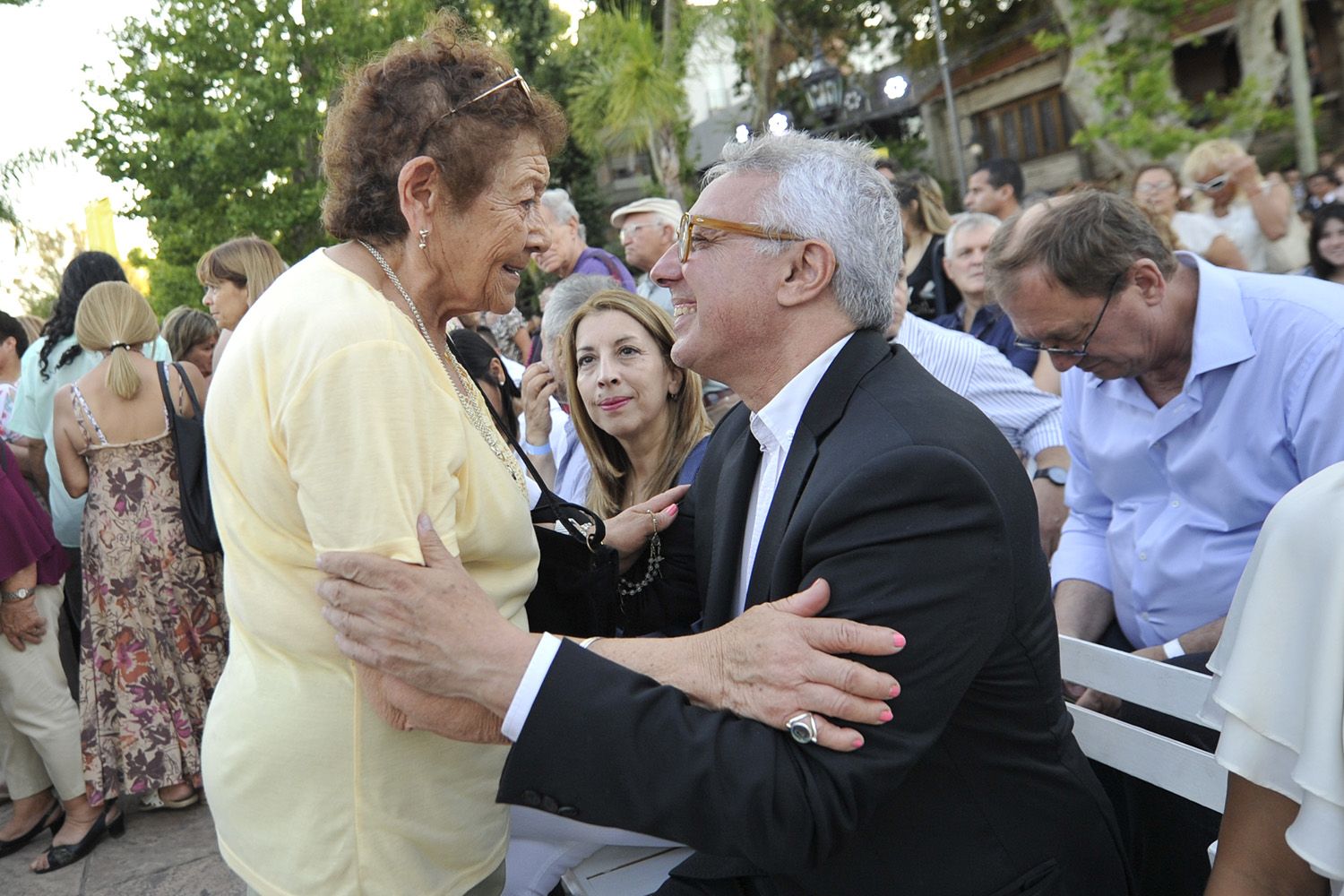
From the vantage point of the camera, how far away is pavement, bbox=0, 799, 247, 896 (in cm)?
410

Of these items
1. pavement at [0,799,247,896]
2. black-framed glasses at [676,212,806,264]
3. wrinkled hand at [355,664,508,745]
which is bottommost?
pavement at [0,799,247,896]

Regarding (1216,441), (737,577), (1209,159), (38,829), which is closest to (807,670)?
(737,577)

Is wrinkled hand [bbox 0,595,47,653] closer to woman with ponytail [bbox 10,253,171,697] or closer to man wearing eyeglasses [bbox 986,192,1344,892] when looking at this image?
woman with ponytail [bbox 10,253,171,697]

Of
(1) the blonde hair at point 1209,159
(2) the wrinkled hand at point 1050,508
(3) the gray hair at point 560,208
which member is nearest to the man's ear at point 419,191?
(2) the wrinkled hand at point 1050,508

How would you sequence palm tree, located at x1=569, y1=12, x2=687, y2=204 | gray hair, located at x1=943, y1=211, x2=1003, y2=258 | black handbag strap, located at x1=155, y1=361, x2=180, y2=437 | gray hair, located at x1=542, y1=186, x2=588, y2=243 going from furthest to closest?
1. palm tree, located at x1=569, y1=12, x2=687, y2=204
2. gray hair, located at x1=542, y1=186, x2=588, y2=243
3. gray hair, located at x1=943, y1=211, x2=1003, y2=258
4. black handbag strap, located at x1=155, y1=361, x2=180, y2=437

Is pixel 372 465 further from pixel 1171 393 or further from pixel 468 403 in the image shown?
pixel 1171 393

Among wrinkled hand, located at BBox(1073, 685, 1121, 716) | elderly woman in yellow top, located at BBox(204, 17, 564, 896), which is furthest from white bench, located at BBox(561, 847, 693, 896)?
wrinkled hand, located at BBox(1073, 685, 1121, 716)

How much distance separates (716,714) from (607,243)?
24.8 metres

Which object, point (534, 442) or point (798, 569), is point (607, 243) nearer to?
point (534, 442)

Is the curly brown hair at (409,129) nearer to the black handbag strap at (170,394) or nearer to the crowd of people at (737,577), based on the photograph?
the crowd of people at (737,577)

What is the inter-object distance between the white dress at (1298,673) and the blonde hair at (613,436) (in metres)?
2.21

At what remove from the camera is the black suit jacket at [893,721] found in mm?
1612

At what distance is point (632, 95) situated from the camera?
1830 centimetres

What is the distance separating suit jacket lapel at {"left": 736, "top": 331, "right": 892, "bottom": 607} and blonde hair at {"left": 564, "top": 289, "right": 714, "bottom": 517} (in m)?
1.58
